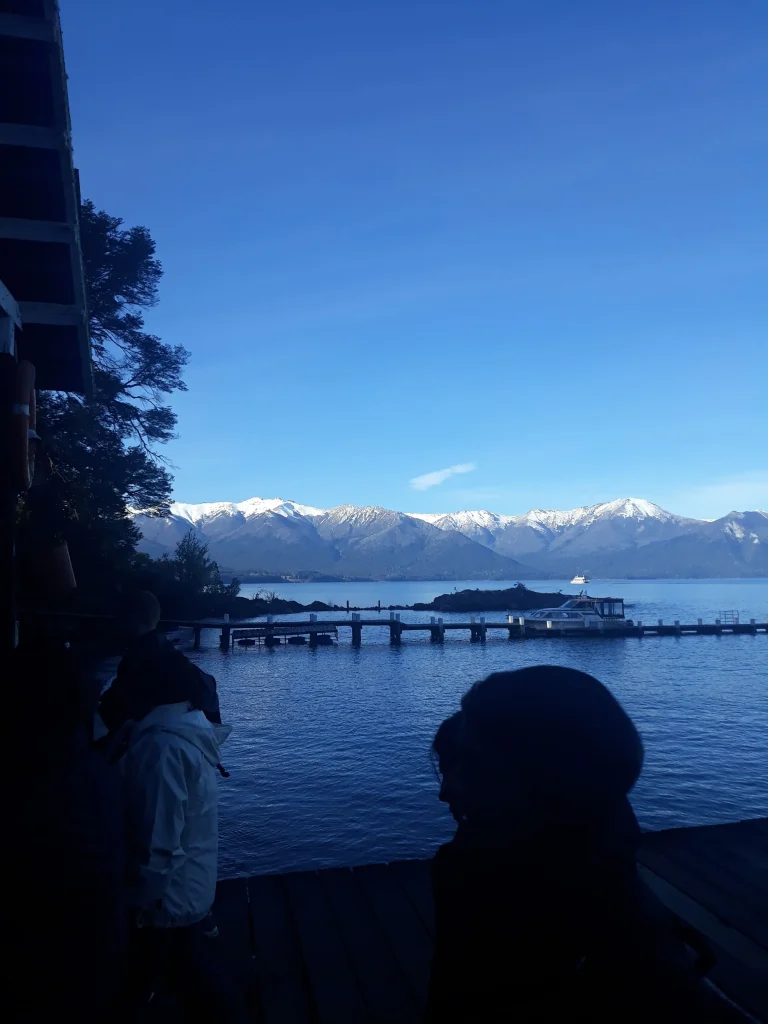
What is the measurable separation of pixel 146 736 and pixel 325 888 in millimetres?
2953

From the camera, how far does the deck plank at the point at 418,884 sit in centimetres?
475

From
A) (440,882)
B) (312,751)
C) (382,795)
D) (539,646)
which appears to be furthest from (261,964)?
(539,646)

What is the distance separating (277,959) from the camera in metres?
4.28

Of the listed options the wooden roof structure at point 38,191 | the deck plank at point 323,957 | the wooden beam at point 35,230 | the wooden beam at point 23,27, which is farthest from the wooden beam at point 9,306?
the deck plank at point 323,957

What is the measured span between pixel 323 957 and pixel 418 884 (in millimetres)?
1138

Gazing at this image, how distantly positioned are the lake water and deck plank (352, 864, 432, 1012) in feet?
24.8

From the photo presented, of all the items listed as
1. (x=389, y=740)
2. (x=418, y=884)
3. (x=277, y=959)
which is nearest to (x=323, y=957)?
(x=277, y=959)

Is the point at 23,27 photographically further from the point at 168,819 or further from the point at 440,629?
the point at 440,629

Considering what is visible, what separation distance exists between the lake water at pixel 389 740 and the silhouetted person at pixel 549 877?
11.9 metres

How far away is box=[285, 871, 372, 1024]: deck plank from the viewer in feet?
12.3

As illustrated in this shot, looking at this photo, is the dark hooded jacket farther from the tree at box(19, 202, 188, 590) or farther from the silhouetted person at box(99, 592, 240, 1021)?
the tree at box(19, 202, 188, 590)

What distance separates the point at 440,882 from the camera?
1456 mm

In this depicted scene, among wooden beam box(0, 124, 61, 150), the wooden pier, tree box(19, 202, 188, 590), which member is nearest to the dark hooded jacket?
wooden beam box(0, 124, 61, 150)

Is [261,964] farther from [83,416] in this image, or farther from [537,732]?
[83,416]
